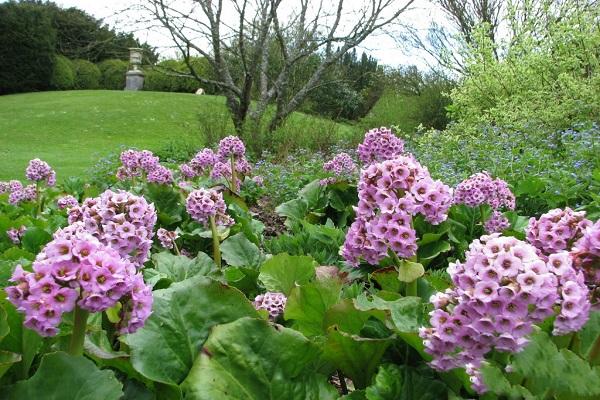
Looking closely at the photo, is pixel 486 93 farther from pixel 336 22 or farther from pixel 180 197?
pixel 180 197

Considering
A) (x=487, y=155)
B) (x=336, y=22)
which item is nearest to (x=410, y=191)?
(x=487, y=155)

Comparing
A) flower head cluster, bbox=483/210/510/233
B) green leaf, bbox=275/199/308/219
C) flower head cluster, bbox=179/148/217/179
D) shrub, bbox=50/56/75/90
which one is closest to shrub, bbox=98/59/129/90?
shrub, bbox=50/56/75/90

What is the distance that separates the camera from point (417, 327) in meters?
1.21

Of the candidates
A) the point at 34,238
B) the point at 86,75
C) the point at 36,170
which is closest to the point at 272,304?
the point at 34,238

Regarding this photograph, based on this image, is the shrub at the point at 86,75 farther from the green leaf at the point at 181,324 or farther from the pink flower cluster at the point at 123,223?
the green leaf at the point at 181,324

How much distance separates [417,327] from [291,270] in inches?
29.7

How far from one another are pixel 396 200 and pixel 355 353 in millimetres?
498

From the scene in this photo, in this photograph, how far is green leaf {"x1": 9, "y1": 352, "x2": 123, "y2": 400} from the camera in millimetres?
941

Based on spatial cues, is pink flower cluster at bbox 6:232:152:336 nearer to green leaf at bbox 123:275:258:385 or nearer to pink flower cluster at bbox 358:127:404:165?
green leaf at bbox 123:275:258:385

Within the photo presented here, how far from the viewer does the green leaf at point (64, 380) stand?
0.94m

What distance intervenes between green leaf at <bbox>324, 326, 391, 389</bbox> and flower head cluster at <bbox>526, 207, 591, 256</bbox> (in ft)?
1.45

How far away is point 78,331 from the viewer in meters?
1.06

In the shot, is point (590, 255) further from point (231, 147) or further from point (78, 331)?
point (231, 147)

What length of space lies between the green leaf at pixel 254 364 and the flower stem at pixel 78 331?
212 millimetres
